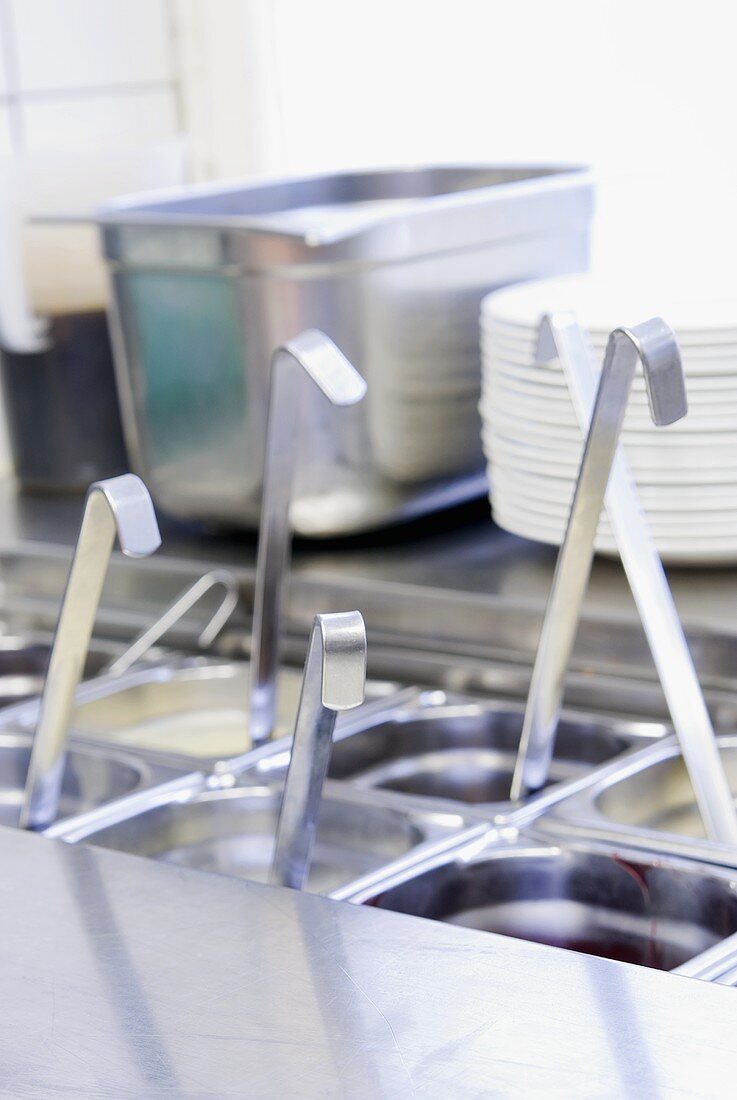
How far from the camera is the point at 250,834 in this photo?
0.85m

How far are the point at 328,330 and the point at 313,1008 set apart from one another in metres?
0.60

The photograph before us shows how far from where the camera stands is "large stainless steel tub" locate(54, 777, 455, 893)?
80 centimetres

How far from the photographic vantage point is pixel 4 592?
1.26m

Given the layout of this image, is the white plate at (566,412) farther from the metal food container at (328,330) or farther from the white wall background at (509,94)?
the white wall background at (509,94)

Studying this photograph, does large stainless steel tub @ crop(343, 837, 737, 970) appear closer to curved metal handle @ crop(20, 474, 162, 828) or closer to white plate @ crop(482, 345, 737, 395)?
curved metal handle @ crop(20, 474, 162, 828)

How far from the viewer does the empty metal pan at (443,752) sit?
0.95 m

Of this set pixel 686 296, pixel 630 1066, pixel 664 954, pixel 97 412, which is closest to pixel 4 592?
pixel 97 412

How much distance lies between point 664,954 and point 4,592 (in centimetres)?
69

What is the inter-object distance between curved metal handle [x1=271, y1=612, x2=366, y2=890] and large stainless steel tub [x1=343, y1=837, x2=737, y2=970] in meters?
0.07

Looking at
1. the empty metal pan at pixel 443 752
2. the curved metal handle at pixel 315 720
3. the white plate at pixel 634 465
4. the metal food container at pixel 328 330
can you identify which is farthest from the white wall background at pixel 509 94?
the curved metal handle at pixel 315 720

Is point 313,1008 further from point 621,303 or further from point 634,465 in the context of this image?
point 621,303

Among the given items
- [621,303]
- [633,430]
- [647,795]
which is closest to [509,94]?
[621,303]

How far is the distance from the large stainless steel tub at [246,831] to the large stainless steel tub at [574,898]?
4 cm

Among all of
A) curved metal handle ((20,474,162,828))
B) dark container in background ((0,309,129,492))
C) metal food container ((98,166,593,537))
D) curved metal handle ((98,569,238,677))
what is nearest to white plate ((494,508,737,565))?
metal food container ((98,166,593,537))
